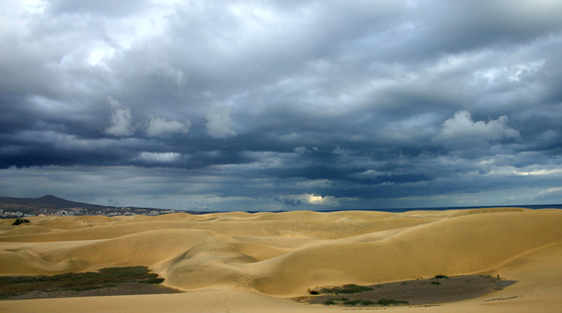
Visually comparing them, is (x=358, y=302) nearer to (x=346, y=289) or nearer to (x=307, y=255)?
(x=346, y=289)

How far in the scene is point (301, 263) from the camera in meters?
28.4

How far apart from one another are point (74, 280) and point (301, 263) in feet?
65.5

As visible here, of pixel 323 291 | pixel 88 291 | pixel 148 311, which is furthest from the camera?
pixel 88 291

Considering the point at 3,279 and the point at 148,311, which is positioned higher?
the point at 148,311

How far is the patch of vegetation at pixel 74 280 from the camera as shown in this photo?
27.3 metres

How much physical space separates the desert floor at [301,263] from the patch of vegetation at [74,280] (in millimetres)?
2337

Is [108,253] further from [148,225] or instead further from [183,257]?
[148,225]

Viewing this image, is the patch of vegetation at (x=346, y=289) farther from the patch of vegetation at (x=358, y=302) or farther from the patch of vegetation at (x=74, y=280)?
the patch of vegetation at (x=74, y=280)

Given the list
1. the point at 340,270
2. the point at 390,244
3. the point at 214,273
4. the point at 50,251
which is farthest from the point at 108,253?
the point at 390,244

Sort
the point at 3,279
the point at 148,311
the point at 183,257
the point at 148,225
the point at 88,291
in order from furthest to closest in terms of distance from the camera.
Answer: the point at 148,225, the point at 183,257, the point at 3,279, the point at 88,291, the point at 148,311

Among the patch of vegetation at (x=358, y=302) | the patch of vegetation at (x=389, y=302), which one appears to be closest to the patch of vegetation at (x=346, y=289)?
the patch of vegetation at (x=358, y=302)

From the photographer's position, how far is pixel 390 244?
33.0m

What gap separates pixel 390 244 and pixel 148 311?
2345cm

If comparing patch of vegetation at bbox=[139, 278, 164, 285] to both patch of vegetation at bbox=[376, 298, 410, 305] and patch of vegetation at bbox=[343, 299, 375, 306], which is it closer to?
patch of vegetation at bbox=[343, 299, 375, 306]
